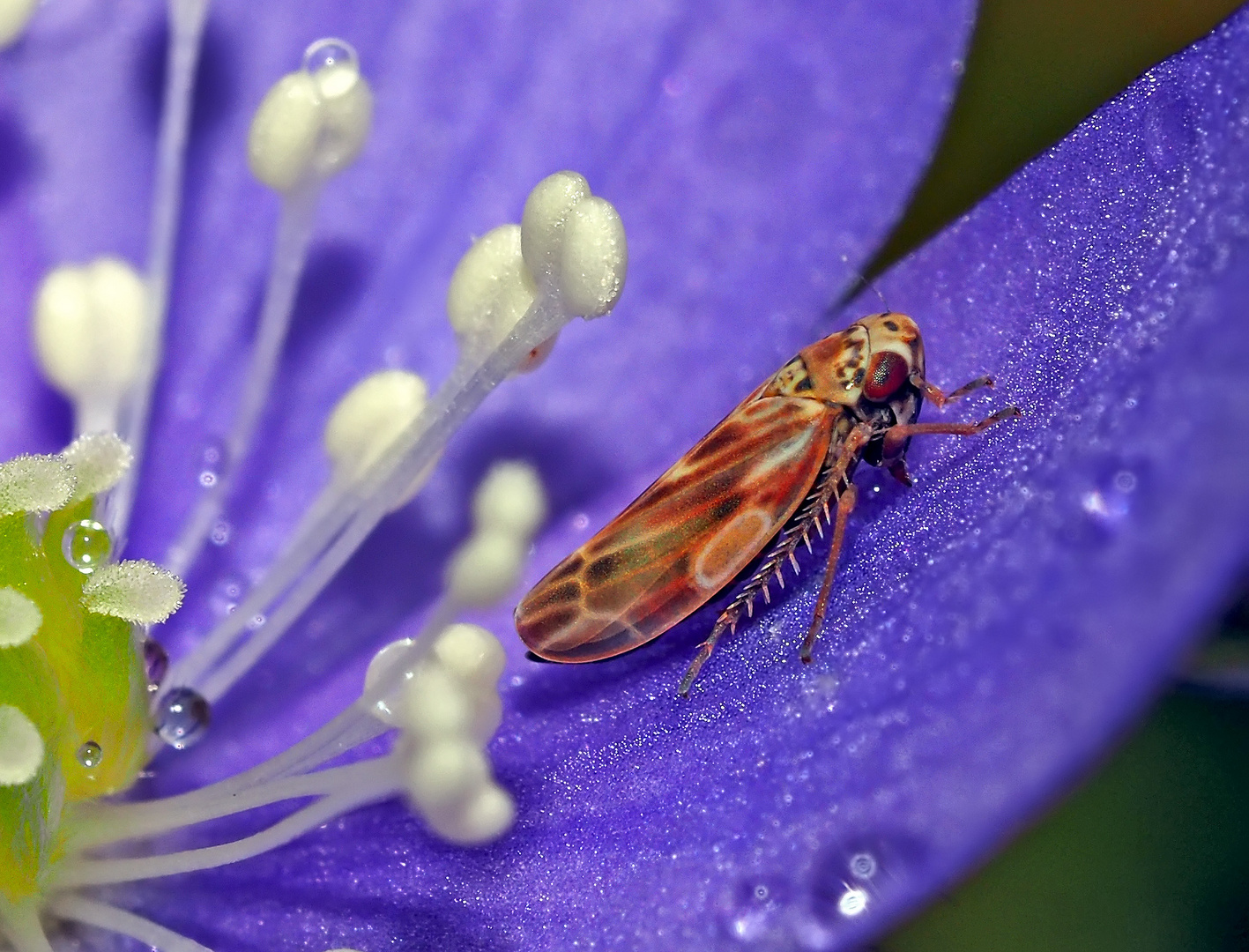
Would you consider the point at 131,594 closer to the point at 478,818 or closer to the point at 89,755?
the point at 89,755

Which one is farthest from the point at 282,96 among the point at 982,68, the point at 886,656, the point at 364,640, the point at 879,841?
the point at 982,68

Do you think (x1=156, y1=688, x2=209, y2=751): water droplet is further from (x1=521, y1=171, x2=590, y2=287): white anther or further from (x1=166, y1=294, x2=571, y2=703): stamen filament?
(x1=521, y1=171, x2=590, y2=287): white anther

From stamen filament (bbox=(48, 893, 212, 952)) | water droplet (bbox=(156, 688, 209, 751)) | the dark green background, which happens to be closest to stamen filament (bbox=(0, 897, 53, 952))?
stamen filament (bbox=(48, 893, 212, 952))

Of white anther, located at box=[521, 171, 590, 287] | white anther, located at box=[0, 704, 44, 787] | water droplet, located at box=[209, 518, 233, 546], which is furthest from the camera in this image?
water droplet, located at box=[209, 518, 233, 546]

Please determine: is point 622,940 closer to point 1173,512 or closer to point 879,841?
point 879,841

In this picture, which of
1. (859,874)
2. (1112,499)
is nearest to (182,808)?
(859,874)
